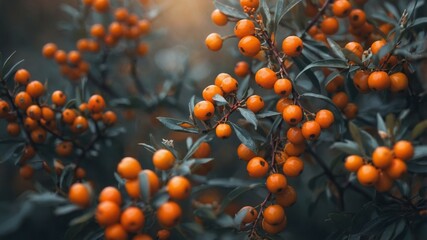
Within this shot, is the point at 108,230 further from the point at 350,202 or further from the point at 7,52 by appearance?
the point at 7,52

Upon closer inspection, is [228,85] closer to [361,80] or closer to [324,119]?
[324,119]

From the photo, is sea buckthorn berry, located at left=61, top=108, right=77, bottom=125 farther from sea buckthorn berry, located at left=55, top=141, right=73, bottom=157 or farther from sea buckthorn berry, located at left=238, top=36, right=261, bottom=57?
sea buckthorn berry, located at left=238, top=36, right=261, bottom=57

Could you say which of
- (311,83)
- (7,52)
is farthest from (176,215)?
(7,52)

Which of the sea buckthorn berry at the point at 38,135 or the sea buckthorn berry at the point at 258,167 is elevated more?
the sea buckthorn berry at the point at 38,135

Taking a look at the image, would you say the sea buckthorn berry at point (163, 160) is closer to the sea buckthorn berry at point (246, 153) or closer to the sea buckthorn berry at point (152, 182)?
the sea buckthorn berry at point (152, 182)

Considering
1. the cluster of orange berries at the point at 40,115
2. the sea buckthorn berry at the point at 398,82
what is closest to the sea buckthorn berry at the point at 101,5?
the cluster of orange berries at the point at 40,115

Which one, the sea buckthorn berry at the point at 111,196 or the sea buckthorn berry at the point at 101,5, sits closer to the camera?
the sea buckthorn berry at the point at 111,196

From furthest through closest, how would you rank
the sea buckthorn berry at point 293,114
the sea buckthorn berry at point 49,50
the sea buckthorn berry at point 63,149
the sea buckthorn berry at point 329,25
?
the sea buckthorn berry at point 49,50
the sea buckthorn berry at point 63,149
the sea buckthorn berry at point 329,25
the sea buckthorn berry at point 293,114
